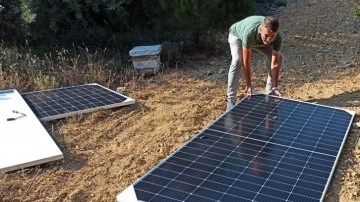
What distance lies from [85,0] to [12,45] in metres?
1.48

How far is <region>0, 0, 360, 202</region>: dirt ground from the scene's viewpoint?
4094 mm

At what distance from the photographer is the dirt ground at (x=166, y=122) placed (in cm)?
409

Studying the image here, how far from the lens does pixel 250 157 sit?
4.26 metres

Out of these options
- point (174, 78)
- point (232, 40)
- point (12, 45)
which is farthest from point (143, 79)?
point (12, 45)

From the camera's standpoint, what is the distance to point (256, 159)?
4.22 metres

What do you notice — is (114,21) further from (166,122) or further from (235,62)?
(166,122)

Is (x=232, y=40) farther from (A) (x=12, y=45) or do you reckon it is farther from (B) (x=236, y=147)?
(A) (x=12, y=45)

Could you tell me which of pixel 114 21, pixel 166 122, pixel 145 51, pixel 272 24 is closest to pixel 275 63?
pixel 272 24

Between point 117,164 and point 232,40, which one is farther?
point 232,40

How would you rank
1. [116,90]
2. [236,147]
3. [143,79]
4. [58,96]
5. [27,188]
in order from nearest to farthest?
[27,188] → [236,147] → [58,96] → [116,90] → [143,79]

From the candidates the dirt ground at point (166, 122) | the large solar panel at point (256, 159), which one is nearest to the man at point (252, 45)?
the large solar panel at point (256, 159)

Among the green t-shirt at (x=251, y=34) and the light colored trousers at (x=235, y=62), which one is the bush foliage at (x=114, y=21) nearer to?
the light colored trousers at (x=235, y=62)

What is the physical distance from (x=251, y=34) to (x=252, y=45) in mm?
254

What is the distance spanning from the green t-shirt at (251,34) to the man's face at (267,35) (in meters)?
0.17
